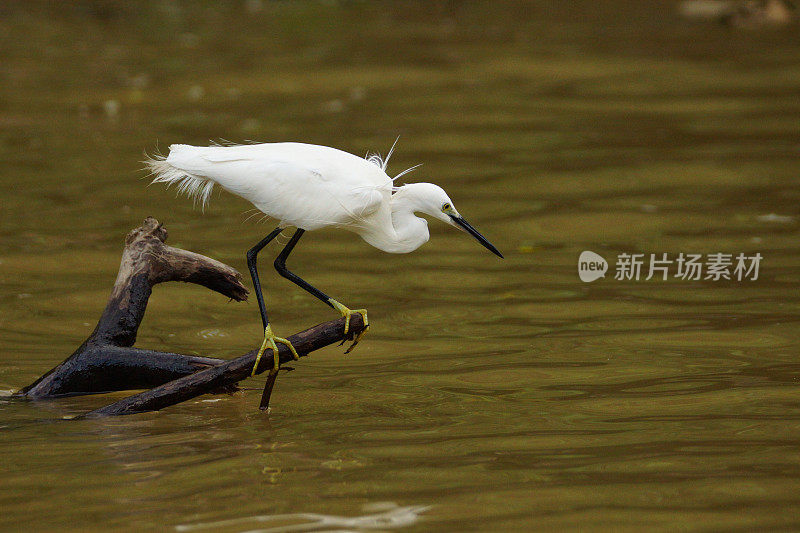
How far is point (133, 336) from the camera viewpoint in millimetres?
5852

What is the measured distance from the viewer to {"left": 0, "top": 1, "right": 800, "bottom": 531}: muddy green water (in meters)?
4.61

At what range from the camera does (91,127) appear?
41.1ft

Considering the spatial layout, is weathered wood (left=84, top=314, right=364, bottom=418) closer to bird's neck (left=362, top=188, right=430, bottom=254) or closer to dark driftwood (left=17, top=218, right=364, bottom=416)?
dark driftwood (left=17, top=218, right=364, bottom=416)

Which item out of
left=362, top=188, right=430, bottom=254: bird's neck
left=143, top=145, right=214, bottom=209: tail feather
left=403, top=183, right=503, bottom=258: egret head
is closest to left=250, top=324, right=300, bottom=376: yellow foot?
left=362, top=188, right=430, bottom=254: bird's neck

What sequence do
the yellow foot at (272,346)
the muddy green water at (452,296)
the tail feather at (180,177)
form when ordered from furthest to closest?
the tail feather at (180,177) < the yellow foot at (272,346) < the muddy green water at (452,296)

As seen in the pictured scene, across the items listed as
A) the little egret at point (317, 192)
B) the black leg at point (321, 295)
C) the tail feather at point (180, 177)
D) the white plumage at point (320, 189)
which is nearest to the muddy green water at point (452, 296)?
the black leg at point (321, 295)

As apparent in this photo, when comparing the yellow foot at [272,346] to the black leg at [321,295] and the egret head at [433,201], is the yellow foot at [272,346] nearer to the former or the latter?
the black leg at [321,295]

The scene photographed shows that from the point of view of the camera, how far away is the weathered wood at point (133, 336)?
18.7ft

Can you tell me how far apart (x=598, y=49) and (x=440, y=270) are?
8868 millimetres

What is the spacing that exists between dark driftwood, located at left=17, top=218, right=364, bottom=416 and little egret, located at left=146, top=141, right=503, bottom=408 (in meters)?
0.48

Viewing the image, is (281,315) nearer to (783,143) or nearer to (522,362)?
(522,362)


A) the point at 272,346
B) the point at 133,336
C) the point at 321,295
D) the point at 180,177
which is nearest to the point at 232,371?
the point at 272,346

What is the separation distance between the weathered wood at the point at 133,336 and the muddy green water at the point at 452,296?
0.55 feet

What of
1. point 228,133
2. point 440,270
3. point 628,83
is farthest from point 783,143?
point 228,133
